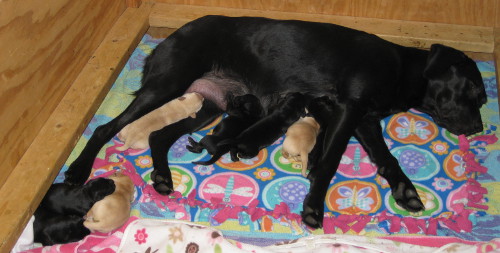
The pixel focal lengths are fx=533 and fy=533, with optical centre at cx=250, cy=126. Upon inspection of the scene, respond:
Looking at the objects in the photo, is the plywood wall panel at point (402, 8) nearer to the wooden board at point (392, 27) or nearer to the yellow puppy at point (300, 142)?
the wooden board at point (392, 27)

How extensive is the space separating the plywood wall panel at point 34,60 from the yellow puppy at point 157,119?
1.39 ft

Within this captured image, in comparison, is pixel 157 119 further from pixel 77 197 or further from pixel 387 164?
pixel 387 164

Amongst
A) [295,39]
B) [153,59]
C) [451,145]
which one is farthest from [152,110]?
[451,145]

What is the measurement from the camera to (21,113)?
2.40m

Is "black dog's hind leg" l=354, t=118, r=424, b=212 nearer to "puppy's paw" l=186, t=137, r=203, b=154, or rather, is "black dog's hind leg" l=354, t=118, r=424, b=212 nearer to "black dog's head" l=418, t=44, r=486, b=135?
"black dog's head" l=418, t=44, r=486, b=135

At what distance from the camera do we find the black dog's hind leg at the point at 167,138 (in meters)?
2.60

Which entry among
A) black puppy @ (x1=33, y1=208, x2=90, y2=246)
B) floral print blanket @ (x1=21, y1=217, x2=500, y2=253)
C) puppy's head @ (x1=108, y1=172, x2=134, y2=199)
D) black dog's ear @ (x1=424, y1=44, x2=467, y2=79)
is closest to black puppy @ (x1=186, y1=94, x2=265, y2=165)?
puppy's head @ (x1=108, y1=172, x2=134, y2=199)

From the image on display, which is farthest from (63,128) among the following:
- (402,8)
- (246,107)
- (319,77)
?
(402,8)

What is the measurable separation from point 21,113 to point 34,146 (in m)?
0.19

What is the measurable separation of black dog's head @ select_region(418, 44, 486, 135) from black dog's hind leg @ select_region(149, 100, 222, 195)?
120cm

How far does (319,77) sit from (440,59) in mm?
650

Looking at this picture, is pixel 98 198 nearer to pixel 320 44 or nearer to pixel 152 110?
pixel 152 110

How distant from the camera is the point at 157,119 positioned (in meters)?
2.75

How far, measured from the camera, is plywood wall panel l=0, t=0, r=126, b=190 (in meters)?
2.23
